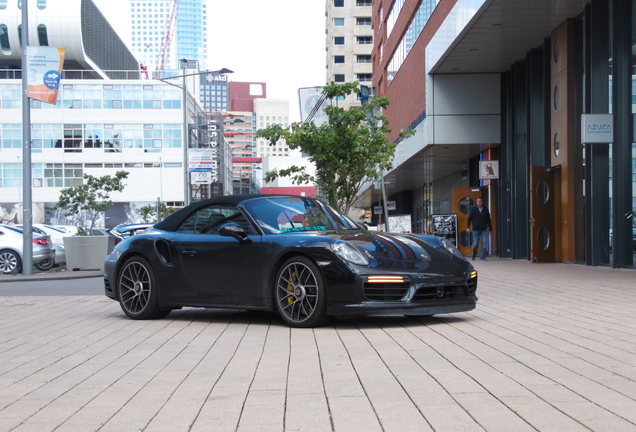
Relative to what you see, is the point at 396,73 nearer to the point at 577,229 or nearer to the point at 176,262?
the point at 577,229

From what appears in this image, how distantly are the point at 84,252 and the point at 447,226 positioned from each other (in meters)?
13.6

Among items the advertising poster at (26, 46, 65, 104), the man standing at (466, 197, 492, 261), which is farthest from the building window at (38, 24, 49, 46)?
the man standing at (466, 197, 492, 261)

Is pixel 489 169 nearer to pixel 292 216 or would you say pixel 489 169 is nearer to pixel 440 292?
pixel 292 216

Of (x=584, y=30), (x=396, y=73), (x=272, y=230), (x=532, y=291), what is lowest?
(x=532, y=291)

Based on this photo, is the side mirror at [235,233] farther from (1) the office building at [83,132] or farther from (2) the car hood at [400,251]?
(1) the office building at [83,132]

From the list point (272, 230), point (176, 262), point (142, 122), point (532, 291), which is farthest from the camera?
point (142, 122)

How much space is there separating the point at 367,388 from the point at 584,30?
16.6 metres

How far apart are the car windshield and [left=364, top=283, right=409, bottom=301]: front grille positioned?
3.66ft

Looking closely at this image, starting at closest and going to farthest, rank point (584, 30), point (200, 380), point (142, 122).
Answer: point (200, 380) → point (584, 30) → point (142, 122)

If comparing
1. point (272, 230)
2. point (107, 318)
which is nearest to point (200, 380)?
point (272, 230)

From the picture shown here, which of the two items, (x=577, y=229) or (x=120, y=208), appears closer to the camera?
(x=577, y=229)

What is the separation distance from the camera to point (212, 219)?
831 cm

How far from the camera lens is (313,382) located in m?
4.81

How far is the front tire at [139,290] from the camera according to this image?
8.45m
